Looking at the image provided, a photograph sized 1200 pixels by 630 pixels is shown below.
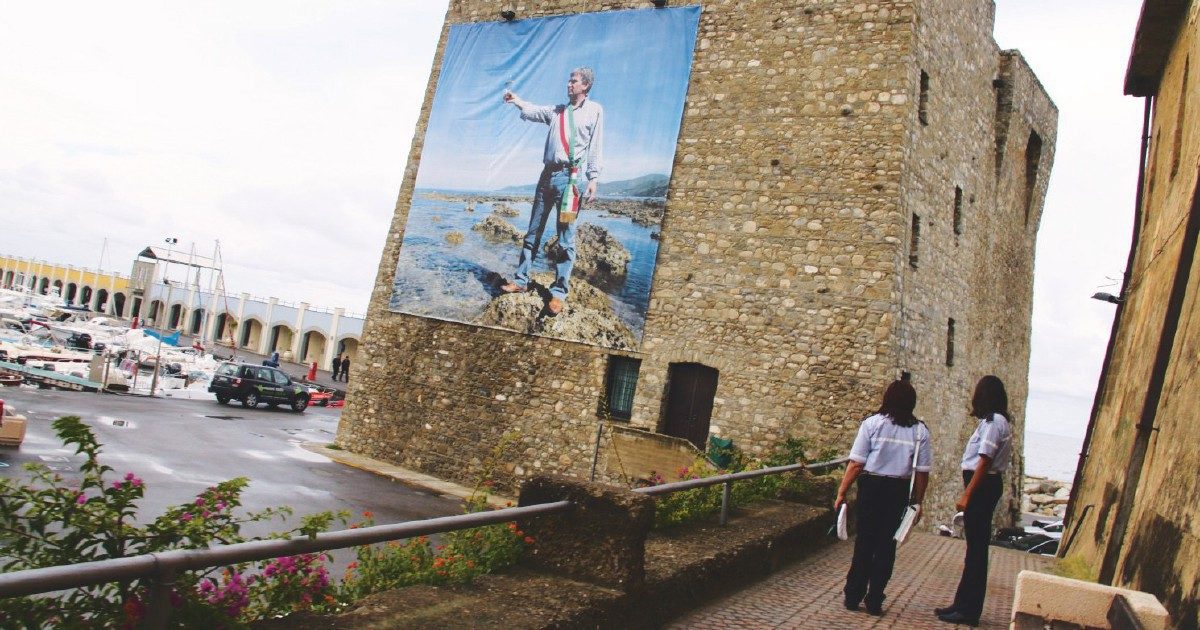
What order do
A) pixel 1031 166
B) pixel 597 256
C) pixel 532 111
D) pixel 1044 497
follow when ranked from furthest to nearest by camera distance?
pixel 1044 497
pixel 1031 166
pixel 532 111
pixel 597 256

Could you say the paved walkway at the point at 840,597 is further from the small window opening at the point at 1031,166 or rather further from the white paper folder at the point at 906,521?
the small window opening at the point at 1031,166

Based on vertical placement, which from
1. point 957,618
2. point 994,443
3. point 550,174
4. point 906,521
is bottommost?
point 957,618

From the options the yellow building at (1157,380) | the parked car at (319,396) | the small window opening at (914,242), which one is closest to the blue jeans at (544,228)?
the small window opening at (914,242)

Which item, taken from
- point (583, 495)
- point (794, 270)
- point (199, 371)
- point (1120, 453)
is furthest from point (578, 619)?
point (199, 371)

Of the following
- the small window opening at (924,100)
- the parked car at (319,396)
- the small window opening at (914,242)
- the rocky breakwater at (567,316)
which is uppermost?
the small window opening at (924,100)

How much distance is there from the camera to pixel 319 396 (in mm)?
37844

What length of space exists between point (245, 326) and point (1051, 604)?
70.2 m

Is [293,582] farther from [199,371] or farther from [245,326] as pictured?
[245,326]

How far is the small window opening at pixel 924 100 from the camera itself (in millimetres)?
15516

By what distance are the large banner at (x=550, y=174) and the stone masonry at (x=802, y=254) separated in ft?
1.33

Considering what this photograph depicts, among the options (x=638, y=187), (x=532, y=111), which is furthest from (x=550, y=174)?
(x=638, y=187)

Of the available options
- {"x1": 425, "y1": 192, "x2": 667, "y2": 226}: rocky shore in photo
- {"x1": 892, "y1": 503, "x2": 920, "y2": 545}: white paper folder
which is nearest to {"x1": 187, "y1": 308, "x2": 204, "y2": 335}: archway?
{"x1": 425, "y1": 192, "x2": 667, "y2": 226}: rocky shore in photo

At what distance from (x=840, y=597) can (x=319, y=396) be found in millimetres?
33620

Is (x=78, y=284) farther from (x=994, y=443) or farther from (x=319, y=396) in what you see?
(x=994, y=443)
